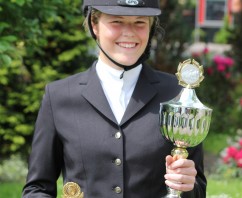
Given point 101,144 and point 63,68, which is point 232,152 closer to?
point 63,68

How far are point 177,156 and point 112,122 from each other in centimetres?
34

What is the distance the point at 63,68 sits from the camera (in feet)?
25.7

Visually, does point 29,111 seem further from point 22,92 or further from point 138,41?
point 138,41

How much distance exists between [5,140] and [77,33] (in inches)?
59.4

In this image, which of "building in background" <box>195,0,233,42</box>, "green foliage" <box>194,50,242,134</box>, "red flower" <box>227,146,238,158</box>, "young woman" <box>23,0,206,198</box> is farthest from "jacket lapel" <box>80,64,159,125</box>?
"building in background" <box>195,0,233,42</box>

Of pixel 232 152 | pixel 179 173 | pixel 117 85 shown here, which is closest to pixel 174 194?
pixel 179 173

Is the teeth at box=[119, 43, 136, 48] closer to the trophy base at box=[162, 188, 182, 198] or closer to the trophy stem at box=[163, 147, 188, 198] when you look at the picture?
the trophy stem at box=[163, 147, 188, 198]

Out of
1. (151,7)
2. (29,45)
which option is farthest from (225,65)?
(151,7)

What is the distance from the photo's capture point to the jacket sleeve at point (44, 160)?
8.07 feet

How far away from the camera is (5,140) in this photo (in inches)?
295

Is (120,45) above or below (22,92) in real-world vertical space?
above

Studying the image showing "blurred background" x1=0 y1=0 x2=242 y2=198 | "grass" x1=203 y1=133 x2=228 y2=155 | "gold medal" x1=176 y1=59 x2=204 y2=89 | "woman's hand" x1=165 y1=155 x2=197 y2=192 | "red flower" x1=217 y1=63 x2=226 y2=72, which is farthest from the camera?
"red flower" x1=217 y1=63 x2=226 y2=72

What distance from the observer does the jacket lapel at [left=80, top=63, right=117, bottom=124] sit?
2.44 meters

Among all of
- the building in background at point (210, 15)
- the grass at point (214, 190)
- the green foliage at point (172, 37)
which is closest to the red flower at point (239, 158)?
the grass at point (214, 190)
